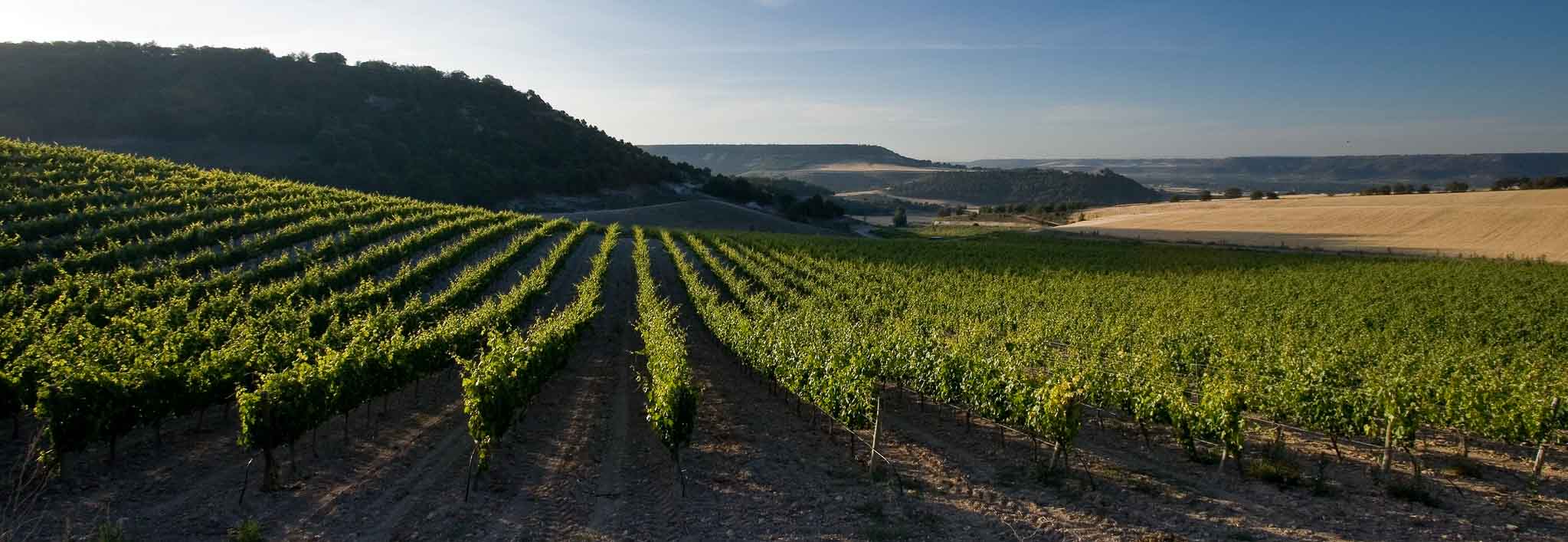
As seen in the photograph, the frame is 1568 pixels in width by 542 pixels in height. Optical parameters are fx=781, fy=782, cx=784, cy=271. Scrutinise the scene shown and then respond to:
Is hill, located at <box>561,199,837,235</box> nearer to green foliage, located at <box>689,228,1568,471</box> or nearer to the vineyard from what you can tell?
green foliage, located at <box>689,228,1568,471</box>

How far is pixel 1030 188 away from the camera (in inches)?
6639

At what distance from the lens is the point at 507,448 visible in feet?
41.8

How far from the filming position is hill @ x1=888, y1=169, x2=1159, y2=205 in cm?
15788

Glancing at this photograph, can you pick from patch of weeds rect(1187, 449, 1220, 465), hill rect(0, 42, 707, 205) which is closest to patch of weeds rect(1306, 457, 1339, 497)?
patch of weeds rect(1187, 449, 1220, 465)

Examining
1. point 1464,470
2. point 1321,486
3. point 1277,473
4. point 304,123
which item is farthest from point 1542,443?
point 304,123

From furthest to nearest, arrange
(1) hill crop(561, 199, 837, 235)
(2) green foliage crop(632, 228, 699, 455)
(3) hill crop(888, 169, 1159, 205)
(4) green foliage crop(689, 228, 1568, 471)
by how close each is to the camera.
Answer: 1. (3) hill crop(888, 169, 1159, 205)
2. (1) hill crop(561, 199, 837, 235)
3. (4) green foliage crop(689, 228, 1568, 471)
4. (2) green foliage crop(632, 228, 699, 455)

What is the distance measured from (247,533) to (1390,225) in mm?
75050

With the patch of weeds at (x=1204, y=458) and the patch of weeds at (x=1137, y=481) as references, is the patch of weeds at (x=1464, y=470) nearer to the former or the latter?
the patch of weeds at (x=1204, y=458)

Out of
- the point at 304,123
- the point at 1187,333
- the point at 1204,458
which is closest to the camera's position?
the point at 1204,458

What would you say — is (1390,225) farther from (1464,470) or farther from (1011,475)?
(1011,475)

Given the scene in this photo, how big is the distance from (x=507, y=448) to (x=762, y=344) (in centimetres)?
597

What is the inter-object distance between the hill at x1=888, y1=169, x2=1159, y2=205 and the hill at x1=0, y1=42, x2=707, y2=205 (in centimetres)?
8613

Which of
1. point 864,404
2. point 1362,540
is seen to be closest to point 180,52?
point 864,404

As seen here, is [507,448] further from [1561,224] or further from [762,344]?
[1561,224]
